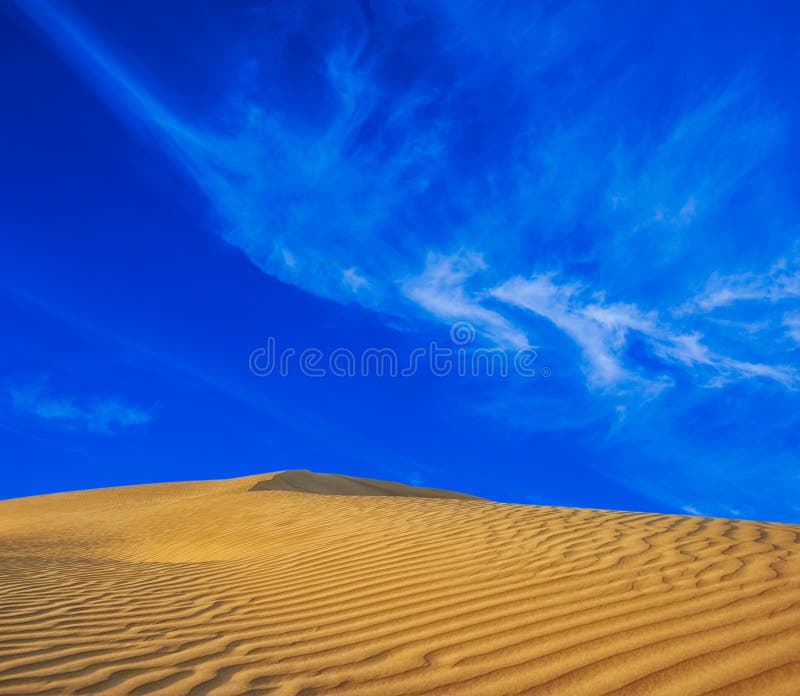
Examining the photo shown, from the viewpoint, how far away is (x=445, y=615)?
13.6 feet

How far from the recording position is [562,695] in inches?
116

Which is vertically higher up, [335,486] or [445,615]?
[335,486]

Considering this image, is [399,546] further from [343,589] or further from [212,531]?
[212,531]

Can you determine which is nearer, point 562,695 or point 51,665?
point 562,695

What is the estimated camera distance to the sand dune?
3.20 meters

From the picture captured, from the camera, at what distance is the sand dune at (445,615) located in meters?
3.20

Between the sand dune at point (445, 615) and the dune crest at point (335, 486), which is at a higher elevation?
the dune crest at point (335, 486)

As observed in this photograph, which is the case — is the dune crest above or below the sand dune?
above

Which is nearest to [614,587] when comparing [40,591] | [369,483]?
[40,591]

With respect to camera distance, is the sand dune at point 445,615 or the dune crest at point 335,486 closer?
the sand dune at point 445,615

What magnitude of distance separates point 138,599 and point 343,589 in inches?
74.7

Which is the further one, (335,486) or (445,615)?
(335,486)

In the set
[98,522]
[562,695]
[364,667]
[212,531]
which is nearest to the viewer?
[562,695]

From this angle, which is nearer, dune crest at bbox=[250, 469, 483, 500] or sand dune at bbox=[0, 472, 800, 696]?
sand dune at bbox=[0, 472, 800, 696]
